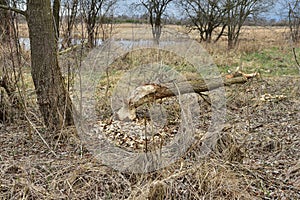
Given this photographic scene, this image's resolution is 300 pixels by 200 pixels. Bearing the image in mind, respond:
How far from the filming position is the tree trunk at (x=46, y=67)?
328cm

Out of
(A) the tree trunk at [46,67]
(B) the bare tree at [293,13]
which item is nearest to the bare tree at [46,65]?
(A) the tree trunk at [46,67]

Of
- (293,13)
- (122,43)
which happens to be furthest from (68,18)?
(293,13)

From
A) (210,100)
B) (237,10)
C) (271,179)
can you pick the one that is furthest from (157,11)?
(271,179)

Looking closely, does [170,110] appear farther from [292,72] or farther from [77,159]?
[292,72]

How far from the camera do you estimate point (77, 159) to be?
3014 millimetres

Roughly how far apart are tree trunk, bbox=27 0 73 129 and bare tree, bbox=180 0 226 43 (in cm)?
1108

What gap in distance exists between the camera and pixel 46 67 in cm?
341

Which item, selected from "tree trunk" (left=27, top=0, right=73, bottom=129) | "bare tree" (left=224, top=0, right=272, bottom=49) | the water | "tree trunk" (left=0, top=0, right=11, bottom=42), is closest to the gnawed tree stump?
"tree trunk" (left=27, top=0, right=73, bottom=129)

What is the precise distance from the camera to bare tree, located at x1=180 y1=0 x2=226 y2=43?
13.7m

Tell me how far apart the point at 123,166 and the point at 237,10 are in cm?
1239

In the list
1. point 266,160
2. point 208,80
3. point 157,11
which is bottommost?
point 266,160

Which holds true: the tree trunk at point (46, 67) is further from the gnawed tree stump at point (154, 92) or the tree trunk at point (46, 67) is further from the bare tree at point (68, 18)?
the gnawed tree stump at point (154, 92)

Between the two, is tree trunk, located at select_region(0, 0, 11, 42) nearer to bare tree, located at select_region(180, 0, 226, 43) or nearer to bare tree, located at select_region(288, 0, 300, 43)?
bare tree, located at select_region(288, 0, 300, 43)

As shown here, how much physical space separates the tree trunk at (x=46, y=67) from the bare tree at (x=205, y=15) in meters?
11.1
